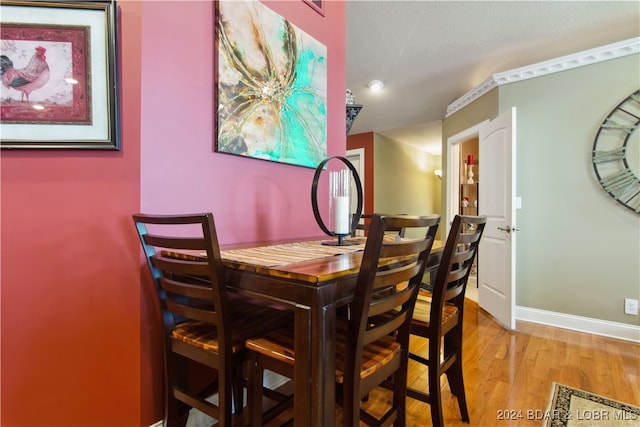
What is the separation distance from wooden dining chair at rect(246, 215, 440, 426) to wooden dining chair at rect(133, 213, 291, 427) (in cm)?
9

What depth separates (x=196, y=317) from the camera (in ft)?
3.27

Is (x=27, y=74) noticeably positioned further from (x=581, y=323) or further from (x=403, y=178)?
(x=403, y=178)

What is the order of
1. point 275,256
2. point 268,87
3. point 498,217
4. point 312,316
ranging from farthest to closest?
point 498,217 → point 268,87 → point 275,256 → point 312,316

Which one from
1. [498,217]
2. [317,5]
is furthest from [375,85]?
[498,217]

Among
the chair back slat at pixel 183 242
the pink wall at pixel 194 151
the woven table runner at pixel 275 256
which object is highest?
the pink wall at pixel 194 151

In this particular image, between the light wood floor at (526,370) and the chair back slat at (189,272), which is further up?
the chair back slat at (189,272)

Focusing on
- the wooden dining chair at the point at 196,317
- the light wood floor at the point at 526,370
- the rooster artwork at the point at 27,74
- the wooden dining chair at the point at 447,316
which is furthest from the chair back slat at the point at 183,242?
the light wood floor at the point at 526,370

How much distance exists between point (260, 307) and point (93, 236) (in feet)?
2.33

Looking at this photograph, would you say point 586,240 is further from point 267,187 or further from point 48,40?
point 48,40

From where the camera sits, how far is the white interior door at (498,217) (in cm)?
255

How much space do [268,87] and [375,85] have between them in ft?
6.83

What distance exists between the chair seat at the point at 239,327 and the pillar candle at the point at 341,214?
0.46 metres

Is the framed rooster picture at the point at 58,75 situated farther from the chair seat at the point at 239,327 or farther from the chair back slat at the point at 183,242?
the chair seat at the point at 239,327

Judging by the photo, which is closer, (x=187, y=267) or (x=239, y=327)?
(x=187, y=267)
